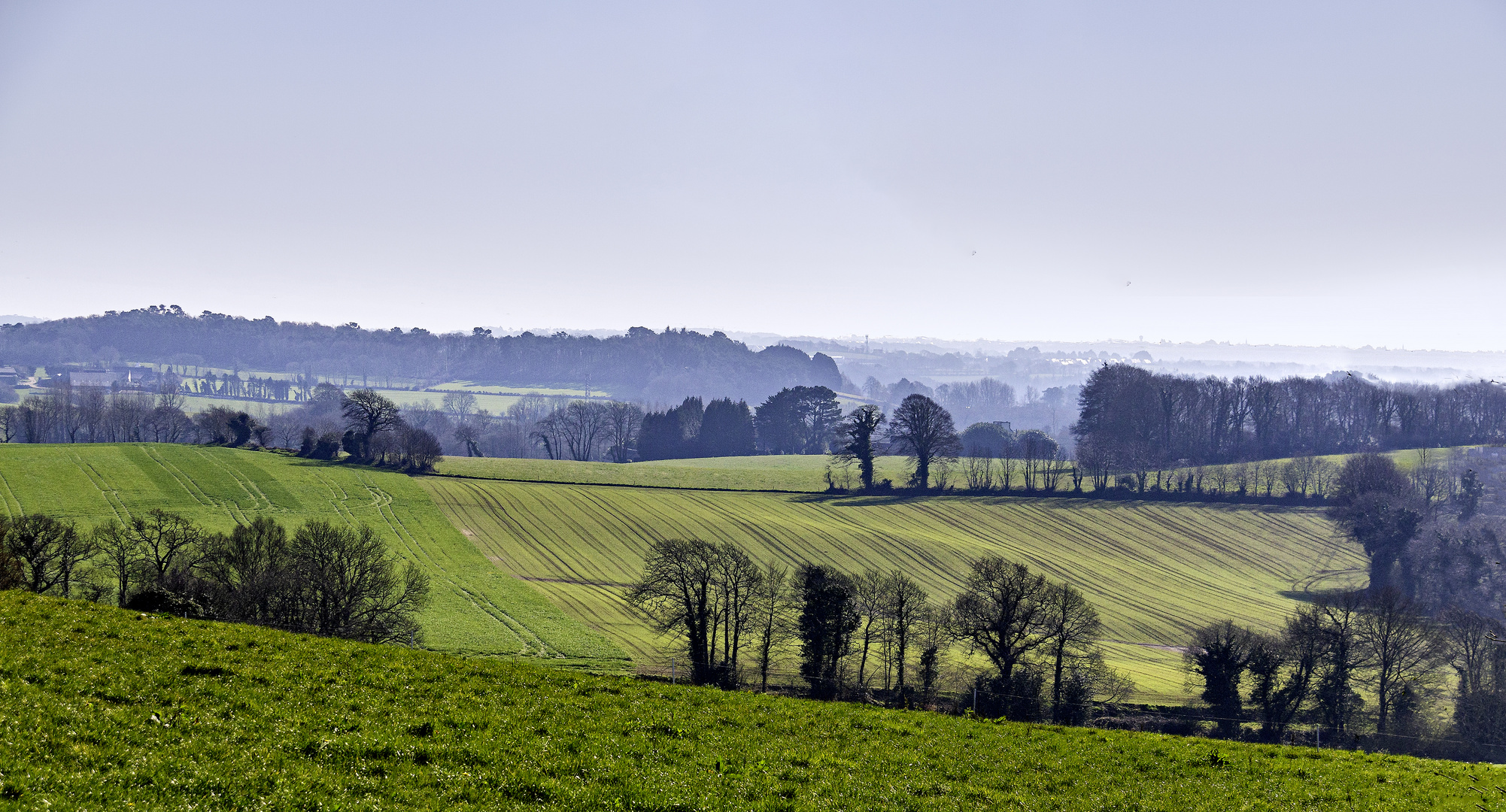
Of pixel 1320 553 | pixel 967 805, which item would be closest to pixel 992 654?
pixel 967 805

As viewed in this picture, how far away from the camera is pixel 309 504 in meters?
81.1

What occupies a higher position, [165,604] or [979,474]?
[165,604]

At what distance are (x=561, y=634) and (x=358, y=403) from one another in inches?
2757

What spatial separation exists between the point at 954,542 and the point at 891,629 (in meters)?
40.0

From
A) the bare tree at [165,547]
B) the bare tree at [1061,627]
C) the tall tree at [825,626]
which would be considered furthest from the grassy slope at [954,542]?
the bare tree at [165,547]

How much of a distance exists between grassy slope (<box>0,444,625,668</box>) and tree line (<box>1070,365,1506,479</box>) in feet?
333

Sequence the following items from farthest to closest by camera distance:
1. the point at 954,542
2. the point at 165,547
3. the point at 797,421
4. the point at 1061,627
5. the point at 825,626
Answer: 1. the point at 797,421
2. the point at 954,542
3. the point at 165,547
4. the point at 1061,627
5. the point at 825,626

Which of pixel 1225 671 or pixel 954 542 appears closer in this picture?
pixel 1225 671

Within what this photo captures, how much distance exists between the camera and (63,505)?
69875 millimetres

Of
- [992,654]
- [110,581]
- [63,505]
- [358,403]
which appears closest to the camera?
[992,654]

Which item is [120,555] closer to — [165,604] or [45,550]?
[45,550]

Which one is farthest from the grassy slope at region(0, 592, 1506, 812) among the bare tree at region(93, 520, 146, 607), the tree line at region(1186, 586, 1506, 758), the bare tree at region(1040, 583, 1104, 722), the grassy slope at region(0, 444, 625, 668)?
the bare tree at region(93, 520, 146, 607)

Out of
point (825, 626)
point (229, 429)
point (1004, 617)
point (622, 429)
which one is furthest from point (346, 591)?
point (622, 429)

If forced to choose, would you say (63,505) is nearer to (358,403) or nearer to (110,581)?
(110,581)
